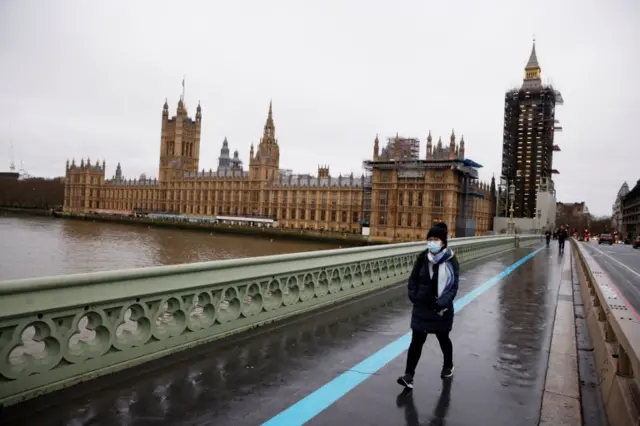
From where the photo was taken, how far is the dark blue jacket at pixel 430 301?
4754 mm

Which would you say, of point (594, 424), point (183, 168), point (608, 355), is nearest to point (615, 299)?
point (608, 355)

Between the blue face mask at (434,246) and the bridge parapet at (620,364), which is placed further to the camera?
the blue face mask at (434,246)

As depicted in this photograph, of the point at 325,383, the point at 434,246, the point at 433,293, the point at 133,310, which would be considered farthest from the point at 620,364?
the point at 133,310

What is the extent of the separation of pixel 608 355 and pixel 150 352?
15.2 feet

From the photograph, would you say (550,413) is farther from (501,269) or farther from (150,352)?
(501,269)

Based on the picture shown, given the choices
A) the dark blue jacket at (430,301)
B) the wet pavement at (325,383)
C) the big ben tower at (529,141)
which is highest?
the big ben tower at (529,141)

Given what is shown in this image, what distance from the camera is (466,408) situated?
419 centimetres

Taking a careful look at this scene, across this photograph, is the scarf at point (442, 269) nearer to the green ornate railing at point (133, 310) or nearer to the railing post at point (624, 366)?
the railing post at point (624, 366)

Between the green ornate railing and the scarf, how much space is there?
2.52m

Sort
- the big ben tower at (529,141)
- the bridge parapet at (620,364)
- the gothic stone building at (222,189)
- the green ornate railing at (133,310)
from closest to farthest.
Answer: the bridge parapet at (620,364) < the green ornate railing at (133,310) < the gothic stone building at (222,189) < the big ben tower at (529,141)

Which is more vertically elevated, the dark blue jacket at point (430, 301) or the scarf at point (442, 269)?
the scarf at point (442, 269)

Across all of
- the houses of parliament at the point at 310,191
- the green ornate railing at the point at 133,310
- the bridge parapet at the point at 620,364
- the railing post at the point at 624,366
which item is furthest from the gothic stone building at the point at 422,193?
the railing post at the point at 624,366

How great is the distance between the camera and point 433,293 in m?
4.79

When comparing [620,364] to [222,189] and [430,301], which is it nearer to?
[430,301]
